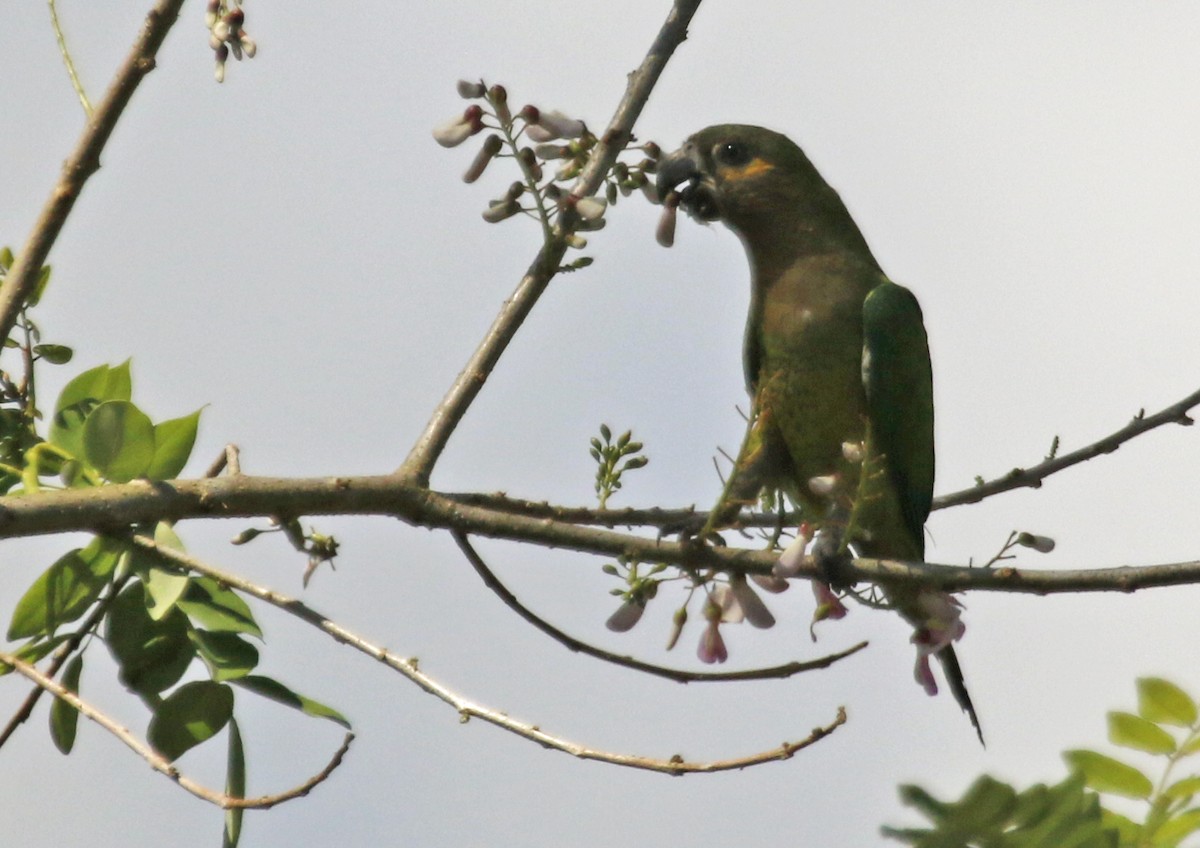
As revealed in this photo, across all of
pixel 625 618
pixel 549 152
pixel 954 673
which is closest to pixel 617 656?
pixel 625 618

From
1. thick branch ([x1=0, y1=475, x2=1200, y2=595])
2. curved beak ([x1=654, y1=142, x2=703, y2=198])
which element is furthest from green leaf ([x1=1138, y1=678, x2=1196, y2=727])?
curved beak ([x1=654, y1=142, x2=703, y2=198])

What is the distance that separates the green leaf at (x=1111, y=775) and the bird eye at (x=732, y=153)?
3.95 meters

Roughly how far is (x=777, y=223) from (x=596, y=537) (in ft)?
10.1

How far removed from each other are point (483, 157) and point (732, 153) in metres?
2.44

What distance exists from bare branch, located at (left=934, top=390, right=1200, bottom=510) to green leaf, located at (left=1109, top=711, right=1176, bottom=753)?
1908mm

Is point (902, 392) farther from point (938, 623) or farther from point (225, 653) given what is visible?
point (225, 653)

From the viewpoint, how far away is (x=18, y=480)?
295 cm

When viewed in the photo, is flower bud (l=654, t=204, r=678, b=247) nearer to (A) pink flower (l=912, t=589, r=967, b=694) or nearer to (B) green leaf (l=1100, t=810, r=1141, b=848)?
(A) pink flower (l=912, t=589, r=967, b=694)

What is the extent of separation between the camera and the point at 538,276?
3.08m

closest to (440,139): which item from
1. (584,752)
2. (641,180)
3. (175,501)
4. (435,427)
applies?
(641,180)

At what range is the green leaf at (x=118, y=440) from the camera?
275 centimetres

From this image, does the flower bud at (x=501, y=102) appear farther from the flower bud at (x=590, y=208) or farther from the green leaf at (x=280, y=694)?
the green leaf at (x=280, y=694)

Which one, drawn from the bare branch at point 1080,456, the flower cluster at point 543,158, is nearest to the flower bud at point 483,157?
the flower cluster at point 543,158

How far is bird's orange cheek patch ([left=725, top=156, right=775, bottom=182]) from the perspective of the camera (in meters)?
5.50
